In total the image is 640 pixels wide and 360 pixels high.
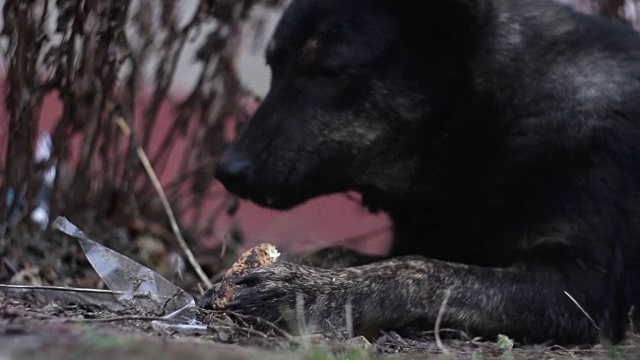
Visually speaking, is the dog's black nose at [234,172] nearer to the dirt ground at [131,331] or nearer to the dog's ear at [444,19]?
the dirt ground at [131,331]

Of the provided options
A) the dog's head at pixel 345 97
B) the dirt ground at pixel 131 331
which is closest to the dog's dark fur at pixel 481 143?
the dog's head at pixel 345 97

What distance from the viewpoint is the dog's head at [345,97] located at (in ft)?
11.7

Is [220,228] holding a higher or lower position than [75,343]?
lower

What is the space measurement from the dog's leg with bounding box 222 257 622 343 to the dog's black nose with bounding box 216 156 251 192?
0.49 m

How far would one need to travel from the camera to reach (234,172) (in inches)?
137

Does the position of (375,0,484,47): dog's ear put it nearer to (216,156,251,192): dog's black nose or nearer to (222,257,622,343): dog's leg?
(216,156,251,192): dog's black nose

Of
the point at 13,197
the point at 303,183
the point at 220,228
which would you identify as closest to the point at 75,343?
the point at 303,183

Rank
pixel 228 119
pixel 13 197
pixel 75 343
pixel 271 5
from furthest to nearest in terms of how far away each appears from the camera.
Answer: pixel 228 119 < pixel 271 5 < pixel 13 197 < pixel 75 343

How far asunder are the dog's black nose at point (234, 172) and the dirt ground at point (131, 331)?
21.6 inches

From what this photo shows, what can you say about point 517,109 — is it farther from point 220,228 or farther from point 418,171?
point 220,228

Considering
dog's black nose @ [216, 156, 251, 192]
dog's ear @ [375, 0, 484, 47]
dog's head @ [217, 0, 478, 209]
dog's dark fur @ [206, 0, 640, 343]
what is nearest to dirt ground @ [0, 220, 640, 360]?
dog's dark fur @ [206, 0, 640, 343]

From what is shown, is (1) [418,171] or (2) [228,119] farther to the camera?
(2) [228,119]

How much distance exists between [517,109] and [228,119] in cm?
188

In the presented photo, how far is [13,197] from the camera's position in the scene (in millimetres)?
4188
